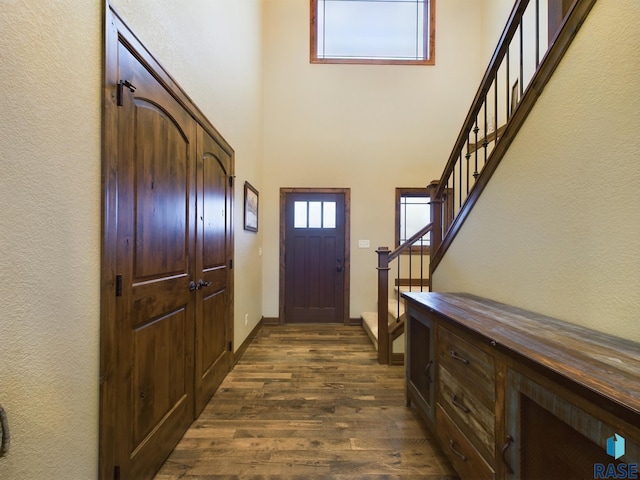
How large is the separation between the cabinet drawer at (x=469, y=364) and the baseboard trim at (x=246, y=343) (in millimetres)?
2047

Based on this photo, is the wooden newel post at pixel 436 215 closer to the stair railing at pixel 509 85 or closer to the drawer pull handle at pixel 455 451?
the stair railing at pixel 509 85

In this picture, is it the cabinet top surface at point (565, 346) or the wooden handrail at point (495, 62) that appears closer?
the cabinet top surface at point (565, 346)

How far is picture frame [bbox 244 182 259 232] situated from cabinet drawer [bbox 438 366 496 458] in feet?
8.35

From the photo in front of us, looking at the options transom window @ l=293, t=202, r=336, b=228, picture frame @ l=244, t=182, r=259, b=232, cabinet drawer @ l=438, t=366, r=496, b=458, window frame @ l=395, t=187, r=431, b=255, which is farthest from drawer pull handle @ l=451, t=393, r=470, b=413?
transom window @ l=293, t=202, r=336, b=228

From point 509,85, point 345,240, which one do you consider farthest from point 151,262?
point 345,240

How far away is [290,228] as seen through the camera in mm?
4527

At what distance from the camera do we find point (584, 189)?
3.90 ft

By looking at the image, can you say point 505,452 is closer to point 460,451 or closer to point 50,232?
point 460,451

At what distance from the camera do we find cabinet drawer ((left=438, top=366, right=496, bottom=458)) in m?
1.13

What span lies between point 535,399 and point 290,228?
12.7ft

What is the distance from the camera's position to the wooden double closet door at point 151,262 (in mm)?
1169

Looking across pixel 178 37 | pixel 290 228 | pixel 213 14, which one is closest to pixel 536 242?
pixel 178 37

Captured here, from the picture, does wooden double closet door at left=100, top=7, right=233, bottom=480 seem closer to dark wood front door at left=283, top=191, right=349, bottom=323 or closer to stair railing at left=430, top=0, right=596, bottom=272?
stair railing at left=430, top=0, right=596, bottom=272

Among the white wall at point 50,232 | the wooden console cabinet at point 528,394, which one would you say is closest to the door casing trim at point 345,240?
the wooden console cabinet at point 528,394
